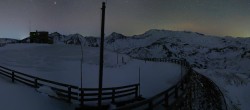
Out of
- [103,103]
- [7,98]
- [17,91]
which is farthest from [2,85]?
[103,103]

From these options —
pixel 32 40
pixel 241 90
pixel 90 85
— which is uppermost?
pixel 32 40

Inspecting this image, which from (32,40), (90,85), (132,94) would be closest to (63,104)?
(132,94)

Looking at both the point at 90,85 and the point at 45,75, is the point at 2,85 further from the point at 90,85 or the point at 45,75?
the point at 45,75

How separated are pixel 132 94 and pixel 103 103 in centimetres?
401

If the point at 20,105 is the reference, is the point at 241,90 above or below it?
below

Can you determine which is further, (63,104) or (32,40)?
(32,40)

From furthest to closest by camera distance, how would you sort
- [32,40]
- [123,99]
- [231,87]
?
[231,87] → [32,40] → [123,99]

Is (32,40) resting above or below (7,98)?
above

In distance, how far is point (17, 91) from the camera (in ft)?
63.2

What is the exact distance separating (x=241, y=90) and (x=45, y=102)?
342ft

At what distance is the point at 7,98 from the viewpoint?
17.3 metres

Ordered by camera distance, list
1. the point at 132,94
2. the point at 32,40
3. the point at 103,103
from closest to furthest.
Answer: the point at 103,103, the point at 132,94, the point at 32,40

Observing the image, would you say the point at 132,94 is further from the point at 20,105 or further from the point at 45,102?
the point at 20,105

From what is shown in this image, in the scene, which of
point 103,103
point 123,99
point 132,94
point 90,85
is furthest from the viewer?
point 90,85
